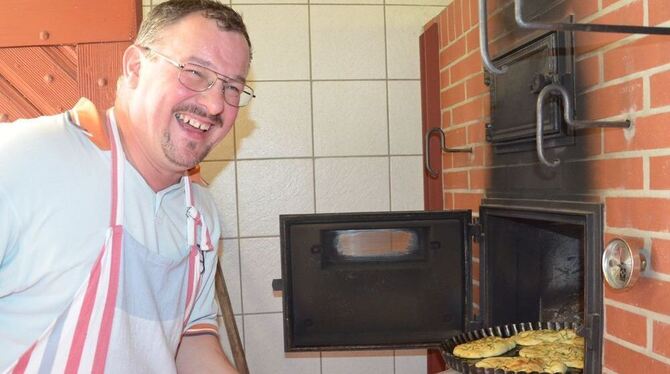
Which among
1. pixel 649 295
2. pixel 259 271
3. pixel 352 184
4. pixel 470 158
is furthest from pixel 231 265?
pixel 649 295

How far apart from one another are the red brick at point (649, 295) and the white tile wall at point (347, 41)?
1608 mm

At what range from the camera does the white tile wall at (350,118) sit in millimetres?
2588

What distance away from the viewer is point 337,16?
258cm

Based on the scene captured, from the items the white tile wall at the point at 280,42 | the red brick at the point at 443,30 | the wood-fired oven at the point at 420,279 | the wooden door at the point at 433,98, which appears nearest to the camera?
the wood-fired oven at the point at 420,279

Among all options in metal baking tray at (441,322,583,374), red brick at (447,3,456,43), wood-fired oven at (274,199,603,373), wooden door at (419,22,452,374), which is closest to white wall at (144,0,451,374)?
wooden door at (419,22,452,374)

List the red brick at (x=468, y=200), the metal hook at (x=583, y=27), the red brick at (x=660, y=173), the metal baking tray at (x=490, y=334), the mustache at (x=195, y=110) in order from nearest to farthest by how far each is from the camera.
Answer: the metal hook at (x=583, y=27) → the red brick at (x=660, y=173) → the mustache at (x=195, y=110) → the metal baking tray at (x=490, y=334) → the red brick at (x=468, y=200)

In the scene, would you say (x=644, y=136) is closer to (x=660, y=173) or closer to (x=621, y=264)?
(x=660, y=173)

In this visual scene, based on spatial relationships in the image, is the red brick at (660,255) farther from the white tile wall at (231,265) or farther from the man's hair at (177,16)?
the white tile wall at (231,265)

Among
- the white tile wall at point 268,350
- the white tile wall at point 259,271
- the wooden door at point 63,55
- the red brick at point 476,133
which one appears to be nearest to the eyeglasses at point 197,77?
the red brick at point 476,133

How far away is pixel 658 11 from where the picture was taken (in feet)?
3.73

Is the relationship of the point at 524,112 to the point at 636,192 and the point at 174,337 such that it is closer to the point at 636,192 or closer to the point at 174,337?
the point at 636,192

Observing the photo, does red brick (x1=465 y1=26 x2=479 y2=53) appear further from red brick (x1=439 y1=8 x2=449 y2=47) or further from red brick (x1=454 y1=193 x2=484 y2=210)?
red brick (x1=454 y1=193 x2=484 y2=210)

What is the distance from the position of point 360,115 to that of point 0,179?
1.76 meters

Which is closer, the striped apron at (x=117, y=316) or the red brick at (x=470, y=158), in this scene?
the striped apron at (x=117, y=316)
